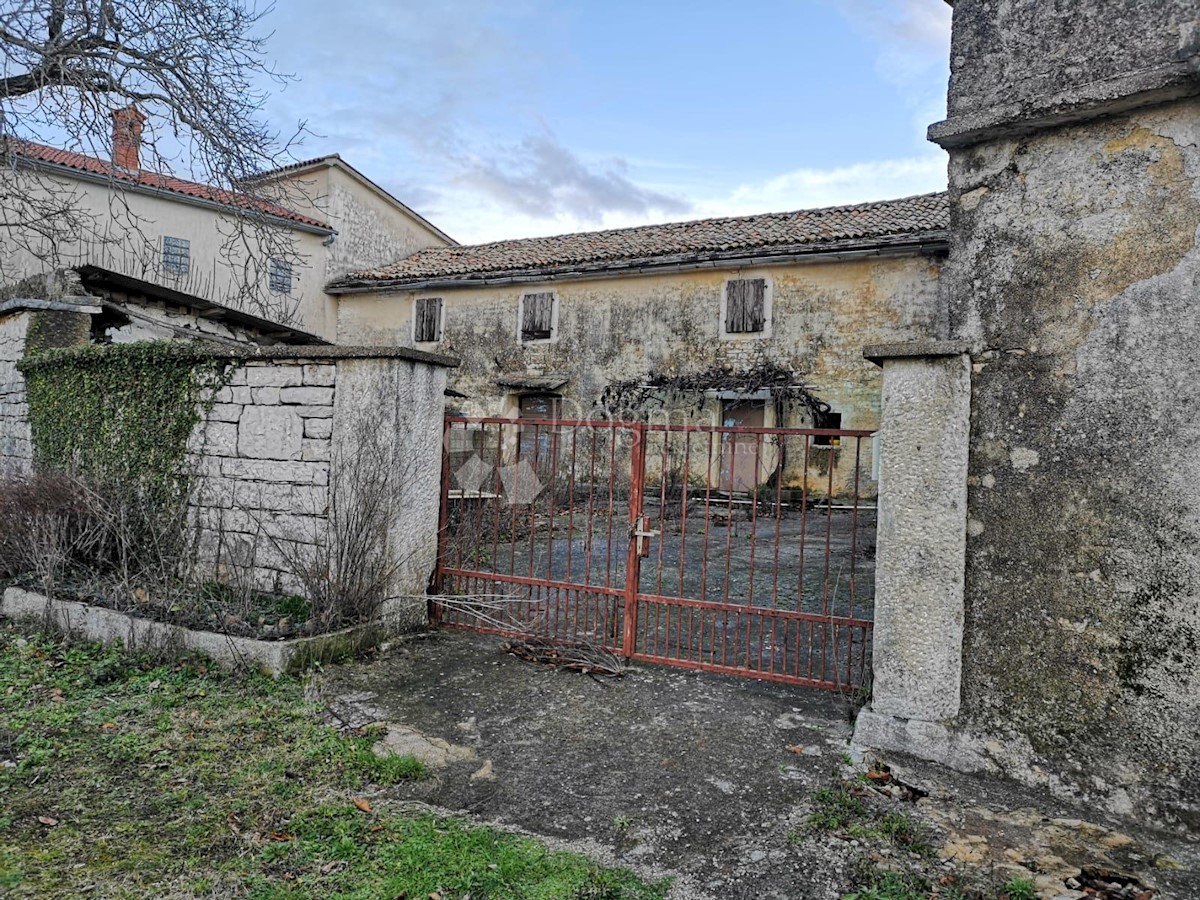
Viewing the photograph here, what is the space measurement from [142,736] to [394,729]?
47.8 inches

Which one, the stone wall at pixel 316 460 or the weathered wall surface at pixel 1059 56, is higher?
the weathered wall surface at pixel 1059 56

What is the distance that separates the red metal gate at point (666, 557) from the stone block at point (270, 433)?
1114 millimetres

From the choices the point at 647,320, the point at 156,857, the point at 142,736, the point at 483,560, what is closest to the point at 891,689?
the point at 156,857

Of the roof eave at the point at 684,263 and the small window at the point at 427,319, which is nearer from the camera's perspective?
the roof eave at the point at 684,263

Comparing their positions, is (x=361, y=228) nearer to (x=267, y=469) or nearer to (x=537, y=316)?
(x=537, y=316)

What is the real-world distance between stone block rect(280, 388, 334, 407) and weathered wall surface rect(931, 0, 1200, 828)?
13.4ft

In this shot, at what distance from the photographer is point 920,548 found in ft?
10.7

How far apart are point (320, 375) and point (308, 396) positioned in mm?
184

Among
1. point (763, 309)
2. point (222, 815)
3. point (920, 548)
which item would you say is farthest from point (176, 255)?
point (920, 548)

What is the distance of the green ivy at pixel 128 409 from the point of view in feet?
19.1

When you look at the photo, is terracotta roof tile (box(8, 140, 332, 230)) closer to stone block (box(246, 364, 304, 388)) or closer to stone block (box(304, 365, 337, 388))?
stone block (box(246, 364, 304, 388))

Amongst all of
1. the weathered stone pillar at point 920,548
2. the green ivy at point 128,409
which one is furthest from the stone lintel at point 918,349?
the green ivy at point 128,409

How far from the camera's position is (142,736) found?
3.46 metres

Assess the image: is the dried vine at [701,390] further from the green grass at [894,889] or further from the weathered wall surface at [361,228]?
the green grass at [894,889]
